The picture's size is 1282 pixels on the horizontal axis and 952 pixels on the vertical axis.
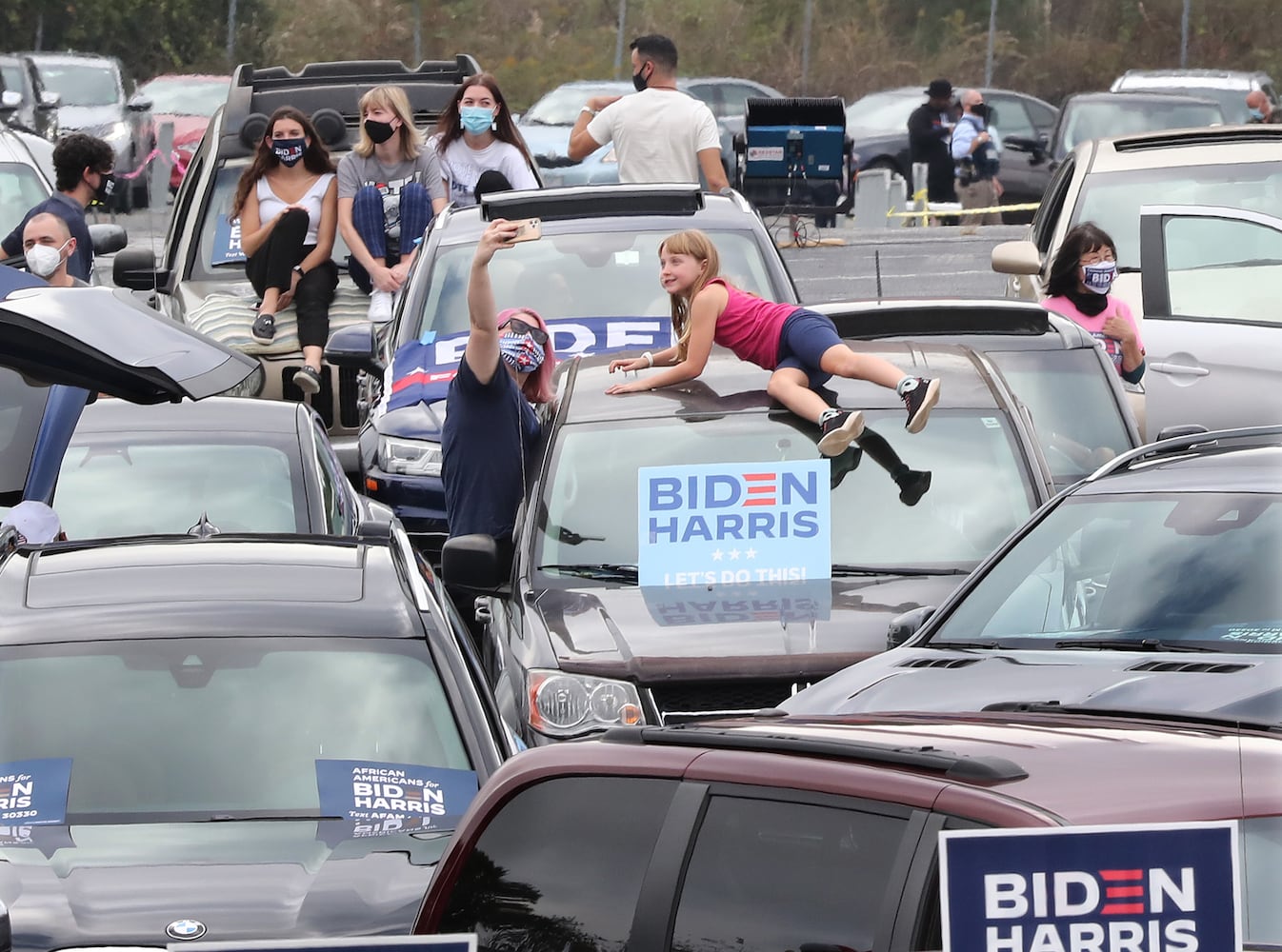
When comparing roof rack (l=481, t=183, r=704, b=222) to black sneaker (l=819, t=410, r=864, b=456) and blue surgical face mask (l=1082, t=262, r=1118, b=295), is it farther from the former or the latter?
black sneaker (l=819, t=410, r=864, b=456)

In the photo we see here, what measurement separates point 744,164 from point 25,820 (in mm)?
19998

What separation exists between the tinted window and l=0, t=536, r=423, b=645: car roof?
107 inches

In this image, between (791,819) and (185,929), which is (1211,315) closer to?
(185,929)

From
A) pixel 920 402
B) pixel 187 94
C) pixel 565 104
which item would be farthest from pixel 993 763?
pixel 187 94

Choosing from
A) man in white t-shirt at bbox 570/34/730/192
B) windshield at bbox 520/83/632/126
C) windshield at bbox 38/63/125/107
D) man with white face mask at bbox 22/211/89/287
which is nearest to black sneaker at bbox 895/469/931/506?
man with white face mask at bbox 22/211/89/287

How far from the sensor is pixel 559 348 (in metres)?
10.6

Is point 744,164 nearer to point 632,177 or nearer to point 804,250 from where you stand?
point 804,250

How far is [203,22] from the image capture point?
42.5 metres

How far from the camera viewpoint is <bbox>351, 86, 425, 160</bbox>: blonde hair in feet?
43.3

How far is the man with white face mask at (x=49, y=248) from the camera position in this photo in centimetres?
1132

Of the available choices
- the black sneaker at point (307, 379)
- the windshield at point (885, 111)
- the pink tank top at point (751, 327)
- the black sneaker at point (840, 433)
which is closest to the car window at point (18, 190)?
the black sneaker at point (307, 379)

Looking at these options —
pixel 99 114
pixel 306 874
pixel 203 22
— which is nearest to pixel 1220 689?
pixel 306 874

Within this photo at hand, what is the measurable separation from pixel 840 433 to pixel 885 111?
85.8 feet

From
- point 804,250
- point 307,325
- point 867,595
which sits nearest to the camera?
point 867,595
